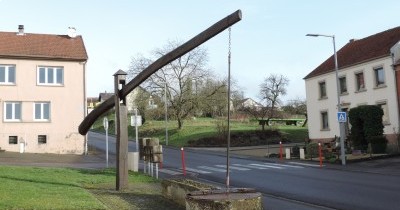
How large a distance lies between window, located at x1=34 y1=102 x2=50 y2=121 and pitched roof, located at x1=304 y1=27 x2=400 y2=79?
80.6 ft

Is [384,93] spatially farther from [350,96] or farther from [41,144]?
[41,144]

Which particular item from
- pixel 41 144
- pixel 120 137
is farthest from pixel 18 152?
pixel 120 137

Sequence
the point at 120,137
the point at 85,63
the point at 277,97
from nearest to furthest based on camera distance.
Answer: the point at 120,137 < the point at 85,63 < the point at 277,97

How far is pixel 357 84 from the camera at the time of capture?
4050 centimetres

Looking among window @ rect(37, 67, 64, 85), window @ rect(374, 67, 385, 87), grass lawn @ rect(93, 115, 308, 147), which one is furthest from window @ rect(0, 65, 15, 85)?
window @ rect(374, 67, 385, 87)

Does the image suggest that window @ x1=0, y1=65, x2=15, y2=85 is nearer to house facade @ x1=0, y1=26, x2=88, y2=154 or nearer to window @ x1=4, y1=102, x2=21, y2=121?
house facade @ x1=0, y1=26, x2=88, y2=154

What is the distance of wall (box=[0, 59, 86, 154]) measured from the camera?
37094mm

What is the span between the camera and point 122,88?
45.4ft

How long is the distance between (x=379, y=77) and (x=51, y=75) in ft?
85.7

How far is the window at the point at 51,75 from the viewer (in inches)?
1500

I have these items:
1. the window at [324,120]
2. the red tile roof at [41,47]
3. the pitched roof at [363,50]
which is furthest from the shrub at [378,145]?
the red tile roof at [41,47]

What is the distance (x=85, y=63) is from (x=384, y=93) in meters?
23.8

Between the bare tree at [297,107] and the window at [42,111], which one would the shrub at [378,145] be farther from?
the bare tree at [297,107]

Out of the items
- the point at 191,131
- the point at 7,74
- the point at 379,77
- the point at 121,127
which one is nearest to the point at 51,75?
the point at 7,74
